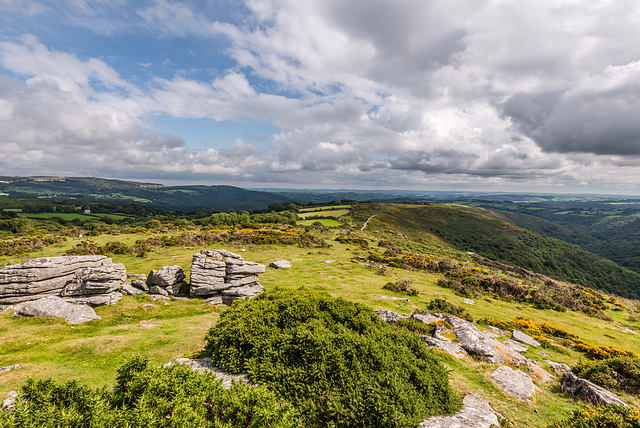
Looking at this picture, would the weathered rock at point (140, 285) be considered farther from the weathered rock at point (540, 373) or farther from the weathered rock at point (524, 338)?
the weathered rock at point (524, 338)

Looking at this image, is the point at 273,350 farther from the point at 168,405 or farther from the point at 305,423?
the point at 168,405

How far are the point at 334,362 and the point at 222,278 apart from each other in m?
17.2

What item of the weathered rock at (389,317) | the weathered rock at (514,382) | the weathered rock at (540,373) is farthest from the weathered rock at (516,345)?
the weathered rock at (389,317)

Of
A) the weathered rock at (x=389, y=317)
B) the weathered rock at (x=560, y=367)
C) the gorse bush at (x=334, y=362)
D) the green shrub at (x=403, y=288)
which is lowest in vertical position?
the green shrub at (x=403, y=288)

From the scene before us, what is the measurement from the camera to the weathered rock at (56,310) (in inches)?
608

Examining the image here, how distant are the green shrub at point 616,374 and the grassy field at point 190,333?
762 mm

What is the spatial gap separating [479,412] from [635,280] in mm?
168420

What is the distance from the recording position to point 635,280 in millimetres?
106062

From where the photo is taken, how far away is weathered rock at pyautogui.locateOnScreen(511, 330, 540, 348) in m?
16.1

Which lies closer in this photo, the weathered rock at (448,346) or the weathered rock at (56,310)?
the weathered rock at (448,346)

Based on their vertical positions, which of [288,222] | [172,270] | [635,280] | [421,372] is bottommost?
[635,280]

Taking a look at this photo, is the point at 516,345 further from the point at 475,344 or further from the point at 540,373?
the point at 475,344

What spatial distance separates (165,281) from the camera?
2131cm

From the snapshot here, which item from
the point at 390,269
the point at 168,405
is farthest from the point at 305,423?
the point at 390,269
